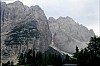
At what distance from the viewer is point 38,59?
109 meters

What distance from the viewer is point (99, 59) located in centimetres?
6688

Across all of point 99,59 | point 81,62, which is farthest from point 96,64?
point 81,62

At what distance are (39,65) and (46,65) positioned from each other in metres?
3.93

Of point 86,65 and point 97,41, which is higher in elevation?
point 97,41

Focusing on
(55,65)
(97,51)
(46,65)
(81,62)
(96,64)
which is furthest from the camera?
(46,65)

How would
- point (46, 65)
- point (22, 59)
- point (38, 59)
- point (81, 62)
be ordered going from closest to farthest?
1. point (81, 62)
2. point (46, 65)
3. point (38, 59)
4. point (22, 59)

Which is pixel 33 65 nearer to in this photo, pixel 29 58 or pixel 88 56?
pixel 29 58

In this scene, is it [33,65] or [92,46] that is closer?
[92,46]

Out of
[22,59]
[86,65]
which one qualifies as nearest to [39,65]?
[22,59]

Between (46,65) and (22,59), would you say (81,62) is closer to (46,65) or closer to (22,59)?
(46,65)

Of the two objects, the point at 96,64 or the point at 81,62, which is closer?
the point at 96,64

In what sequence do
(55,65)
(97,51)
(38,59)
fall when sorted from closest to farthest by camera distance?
(97,51) < (55,65) < (38,59)

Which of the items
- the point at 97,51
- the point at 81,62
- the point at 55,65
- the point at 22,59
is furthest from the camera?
the point at 22,59

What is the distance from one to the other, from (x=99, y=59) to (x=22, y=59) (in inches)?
2516
